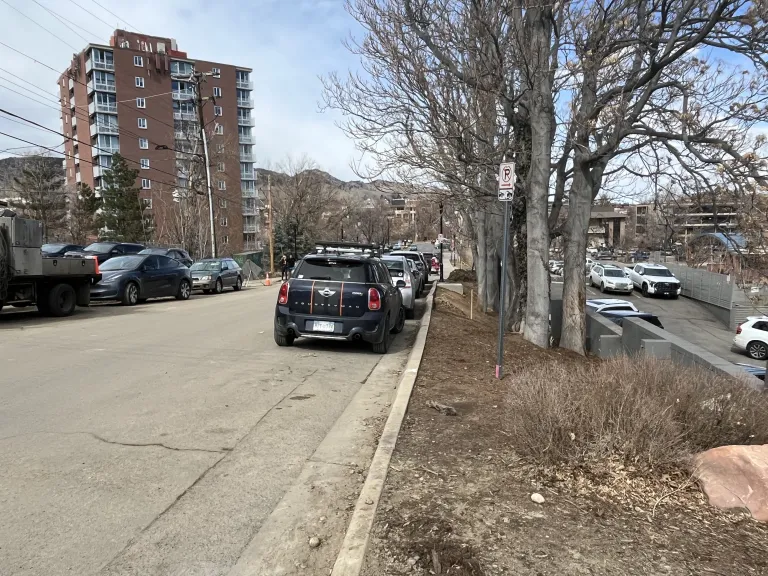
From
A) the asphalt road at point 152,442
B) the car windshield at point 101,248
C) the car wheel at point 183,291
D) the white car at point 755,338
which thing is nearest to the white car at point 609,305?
the white car at point 755,338

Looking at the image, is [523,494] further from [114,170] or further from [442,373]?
[114,170]

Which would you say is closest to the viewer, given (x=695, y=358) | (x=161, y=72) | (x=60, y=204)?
(x=695, y=358)

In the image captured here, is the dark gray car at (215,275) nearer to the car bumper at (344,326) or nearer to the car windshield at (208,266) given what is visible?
the car windshield at (208,266)

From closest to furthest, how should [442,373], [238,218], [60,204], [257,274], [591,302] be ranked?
[442,373], [591,302], [257,274], [60,204], [238,218]

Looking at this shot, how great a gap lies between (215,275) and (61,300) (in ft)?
34.6

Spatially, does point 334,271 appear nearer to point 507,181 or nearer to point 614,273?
point 507,181

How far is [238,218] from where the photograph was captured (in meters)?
67.1

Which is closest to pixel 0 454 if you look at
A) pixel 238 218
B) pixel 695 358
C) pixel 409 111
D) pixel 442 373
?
pixel 442 373

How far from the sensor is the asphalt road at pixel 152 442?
10.8 ft

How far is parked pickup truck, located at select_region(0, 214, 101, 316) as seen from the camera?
39.0 ft

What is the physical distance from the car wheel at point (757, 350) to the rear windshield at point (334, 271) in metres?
20.7

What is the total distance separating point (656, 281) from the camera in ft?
141

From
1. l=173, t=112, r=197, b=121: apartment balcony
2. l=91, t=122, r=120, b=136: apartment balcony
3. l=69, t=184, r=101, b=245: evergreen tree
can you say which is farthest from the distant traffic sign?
l=91, t=122, r=120, b=136: apartment balcony

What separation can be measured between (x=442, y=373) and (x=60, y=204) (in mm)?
50768
